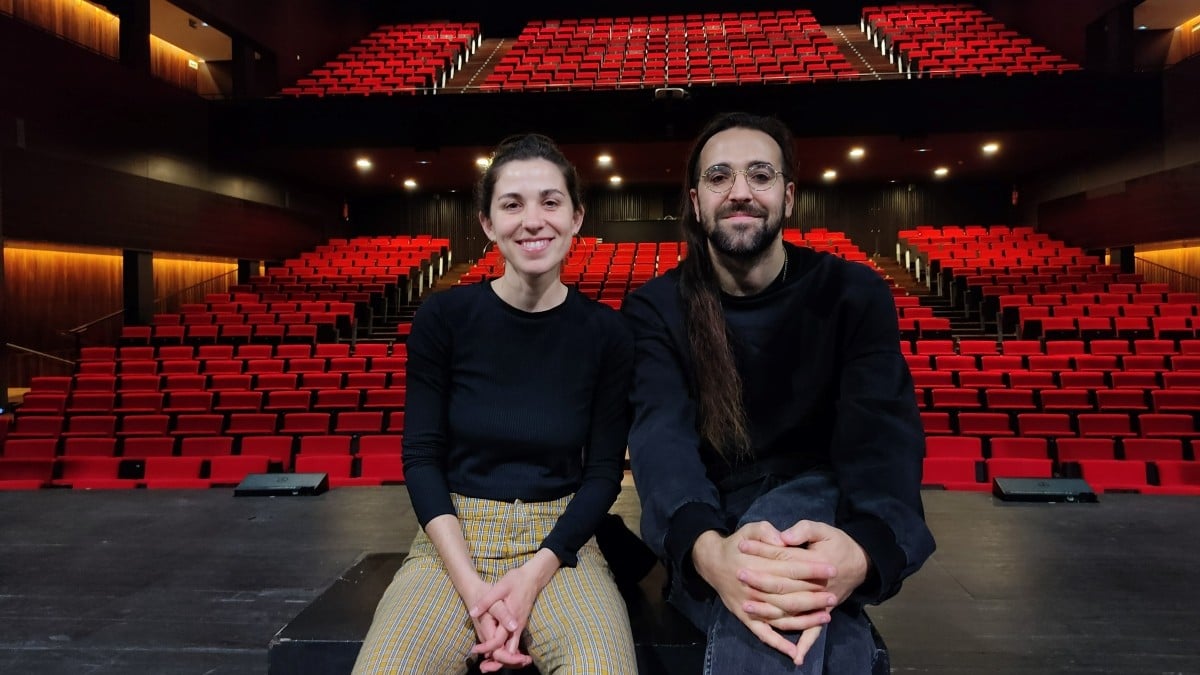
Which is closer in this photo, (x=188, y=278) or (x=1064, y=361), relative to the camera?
(x=1064, y=361)

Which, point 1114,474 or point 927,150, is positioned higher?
point 927,150

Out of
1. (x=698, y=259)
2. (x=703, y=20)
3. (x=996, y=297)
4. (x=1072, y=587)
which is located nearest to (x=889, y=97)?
(x=996, y=297)

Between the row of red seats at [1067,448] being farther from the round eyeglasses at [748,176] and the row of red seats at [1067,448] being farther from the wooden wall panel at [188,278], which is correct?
the wooden wall panel at [188,278]

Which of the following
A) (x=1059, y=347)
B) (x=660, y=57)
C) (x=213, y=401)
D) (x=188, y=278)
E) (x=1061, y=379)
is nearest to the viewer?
(x=1061, y=379)

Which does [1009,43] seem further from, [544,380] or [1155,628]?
[544,380]

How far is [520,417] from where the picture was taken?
1.23m

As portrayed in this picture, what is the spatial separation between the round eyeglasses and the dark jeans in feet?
1.72

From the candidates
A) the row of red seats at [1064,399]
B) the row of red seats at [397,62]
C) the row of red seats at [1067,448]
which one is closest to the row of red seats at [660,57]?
the row of red seats at [397,62]

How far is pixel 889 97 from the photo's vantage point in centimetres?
823

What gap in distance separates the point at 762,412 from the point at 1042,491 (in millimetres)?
2626

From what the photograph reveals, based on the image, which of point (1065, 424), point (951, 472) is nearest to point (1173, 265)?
point (1065, 424)

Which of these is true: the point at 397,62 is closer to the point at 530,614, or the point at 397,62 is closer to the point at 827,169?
the point at 827,169

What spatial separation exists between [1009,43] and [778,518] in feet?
41.7

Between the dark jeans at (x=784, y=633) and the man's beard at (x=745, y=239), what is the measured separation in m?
0.41
